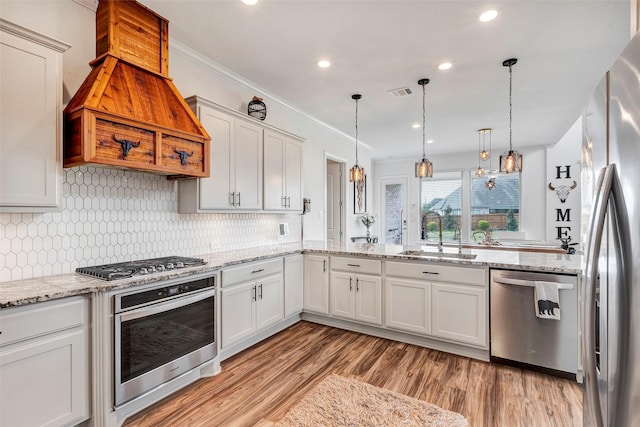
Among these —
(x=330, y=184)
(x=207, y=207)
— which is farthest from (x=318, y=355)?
(x=330, y=184)

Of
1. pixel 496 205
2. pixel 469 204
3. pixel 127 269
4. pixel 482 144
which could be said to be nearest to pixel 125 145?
pixel 127 269

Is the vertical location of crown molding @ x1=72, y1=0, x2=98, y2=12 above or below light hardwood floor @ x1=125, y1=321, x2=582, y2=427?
above

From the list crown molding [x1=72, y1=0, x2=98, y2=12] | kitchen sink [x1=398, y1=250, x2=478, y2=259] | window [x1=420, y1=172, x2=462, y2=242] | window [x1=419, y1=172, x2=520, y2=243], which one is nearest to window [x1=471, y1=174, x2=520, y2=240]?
window [x1=419, y1=172, x2=520, y2=243]

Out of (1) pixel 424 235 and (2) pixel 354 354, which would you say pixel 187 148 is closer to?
(2) pixel 354 354

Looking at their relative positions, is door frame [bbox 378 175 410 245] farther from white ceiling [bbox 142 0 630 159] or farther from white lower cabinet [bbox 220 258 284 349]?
white lower cabinet [bbox 220 258 284 349]

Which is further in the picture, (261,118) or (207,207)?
(261,118)

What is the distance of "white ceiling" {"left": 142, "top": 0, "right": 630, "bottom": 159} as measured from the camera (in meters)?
2.43

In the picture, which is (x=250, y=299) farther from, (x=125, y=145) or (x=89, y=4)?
(x=89, y=4)

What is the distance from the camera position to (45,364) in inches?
66.9

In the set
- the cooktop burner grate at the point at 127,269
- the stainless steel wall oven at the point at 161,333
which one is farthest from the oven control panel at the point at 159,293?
the cooktop burner grate at the point at 127,269

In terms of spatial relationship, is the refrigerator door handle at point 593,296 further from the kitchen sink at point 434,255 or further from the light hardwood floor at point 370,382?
the kitchen sink at point 434,255

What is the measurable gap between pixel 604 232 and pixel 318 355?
261 cm

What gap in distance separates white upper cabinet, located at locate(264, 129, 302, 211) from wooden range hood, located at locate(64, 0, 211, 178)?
1.03 metres

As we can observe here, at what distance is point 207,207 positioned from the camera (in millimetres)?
2939
